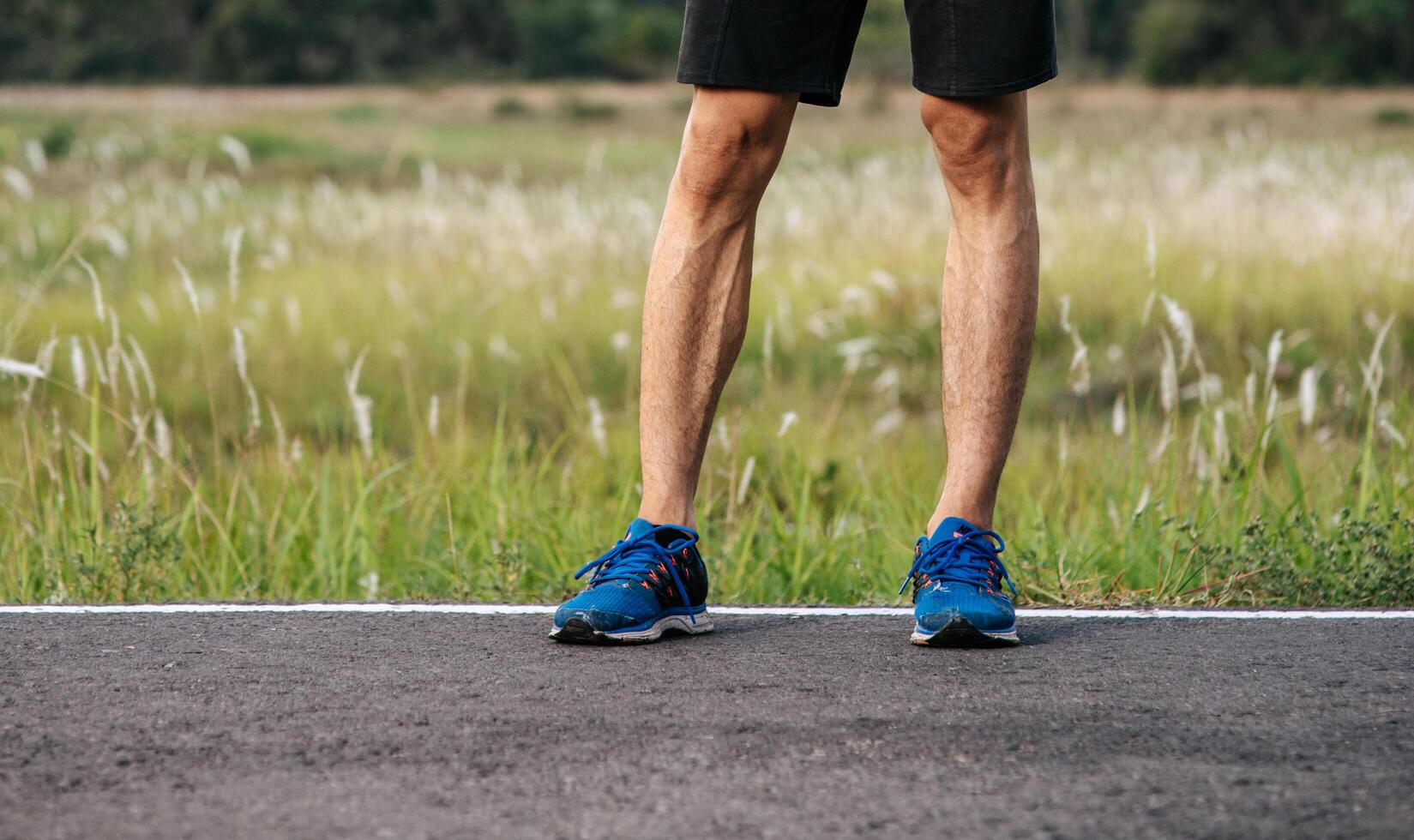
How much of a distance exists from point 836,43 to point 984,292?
1.60 feet

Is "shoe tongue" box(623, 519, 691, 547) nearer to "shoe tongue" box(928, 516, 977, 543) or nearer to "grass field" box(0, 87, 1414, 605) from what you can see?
"shoe tongue" box(928, 516, 977, 543)

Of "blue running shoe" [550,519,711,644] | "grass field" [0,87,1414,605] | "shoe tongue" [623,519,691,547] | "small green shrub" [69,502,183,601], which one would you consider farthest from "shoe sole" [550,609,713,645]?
"small green shrub" [69,502,183,601]

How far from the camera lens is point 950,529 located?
262 centimetres

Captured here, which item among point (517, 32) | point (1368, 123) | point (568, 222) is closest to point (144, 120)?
point (1368, 123)

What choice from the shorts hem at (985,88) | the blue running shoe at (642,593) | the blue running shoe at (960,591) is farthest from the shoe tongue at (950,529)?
the shorts hem at (985,88)

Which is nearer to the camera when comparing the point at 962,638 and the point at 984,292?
the point at 962,638

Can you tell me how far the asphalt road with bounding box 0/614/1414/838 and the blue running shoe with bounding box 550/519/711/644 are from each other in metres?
0.04

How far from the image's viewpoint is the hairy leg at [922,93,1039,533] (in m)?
2.67

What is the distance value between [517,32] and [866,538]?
6984 cm

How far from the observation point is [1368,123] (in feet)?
90.6

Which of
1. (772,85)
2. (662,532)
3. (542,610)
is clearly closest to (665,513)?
(662,532)

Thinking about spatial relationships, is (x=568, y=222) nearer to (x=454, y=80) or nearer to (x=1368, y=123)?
(x=1368, y=123)

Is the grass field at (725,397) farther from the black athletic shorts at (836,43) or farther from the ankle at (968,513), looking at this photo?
the black athletic shorts at (836,43)

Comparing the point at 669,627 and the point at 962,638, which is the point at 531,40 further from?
the point at 962,638
